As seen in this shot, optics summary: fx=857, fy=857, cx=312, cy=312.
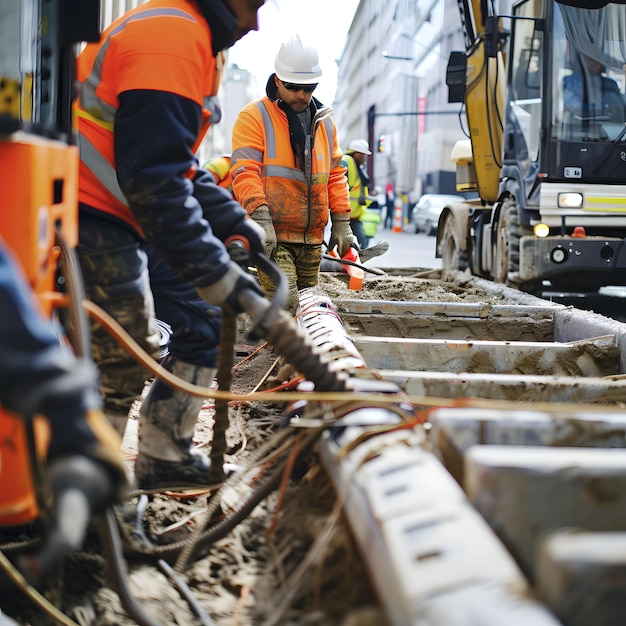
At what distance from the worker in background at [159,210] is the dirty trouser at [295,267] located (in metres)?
2.63

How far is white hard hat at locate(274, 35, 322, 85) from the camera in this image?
19.0ft

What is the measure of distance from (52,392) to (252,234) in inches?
76.2

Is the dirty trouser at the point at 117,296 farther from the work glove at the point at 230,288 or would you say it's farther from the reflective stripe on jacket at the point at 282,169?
the reflective stripe on jacket at the point at 282,169

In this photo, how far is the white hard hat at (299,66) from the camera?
579 cm

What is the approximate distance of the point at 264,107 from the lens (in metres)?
6.00

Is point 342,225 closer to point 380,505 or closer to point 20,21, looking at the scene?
point 20,21

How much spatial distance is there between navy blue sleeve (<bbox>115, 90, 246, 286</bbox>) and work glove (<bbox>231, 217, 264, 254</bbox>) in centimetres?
46

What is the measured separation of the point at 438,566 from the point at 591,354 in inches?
126

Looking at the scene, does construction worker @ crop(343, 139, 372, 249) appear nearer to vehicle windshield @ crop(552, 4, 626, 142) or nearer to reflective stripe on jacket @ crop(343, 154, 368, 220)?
reflective stripe on jacket @ crop(343, 154, 368, 220)

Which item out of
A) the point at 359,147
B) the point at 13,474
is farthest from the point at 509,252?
the point at 13,474

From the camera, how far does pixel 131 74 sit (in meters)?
2.76

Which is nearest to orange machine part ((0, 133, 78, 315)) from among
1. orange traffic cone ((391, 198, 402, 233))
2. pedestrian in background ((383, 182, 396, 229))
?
orange traffic cone ((391, 198, 402, 233))

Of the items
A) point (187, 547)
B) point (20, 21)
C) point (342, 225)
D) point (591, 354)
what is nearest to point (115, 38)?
point (20, 21)

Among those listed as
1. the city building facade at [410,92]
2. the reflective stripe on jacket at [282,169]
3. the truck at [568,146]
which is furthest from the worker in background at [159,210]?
the city building facade at [410,92]
